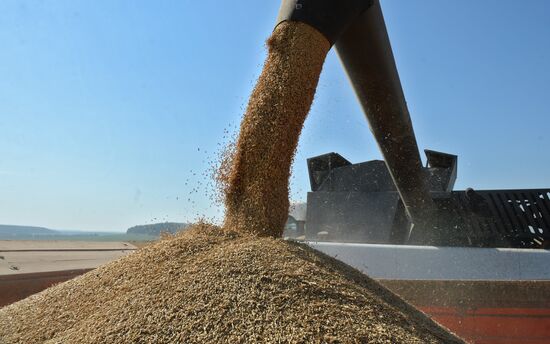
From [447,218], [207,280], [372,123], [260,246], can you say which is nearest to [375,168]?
[447,218]

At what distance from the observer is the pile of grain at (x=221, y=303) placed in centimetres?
163

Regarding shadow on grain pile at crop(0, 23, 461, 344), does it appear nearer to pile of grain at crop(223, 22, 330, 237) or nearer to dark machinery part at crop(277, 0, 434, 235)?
pile of grain at crop(223, 22, 330, 237)

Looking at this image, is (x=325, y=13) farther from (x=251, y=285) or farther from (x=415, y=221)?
(x=415, y=221)

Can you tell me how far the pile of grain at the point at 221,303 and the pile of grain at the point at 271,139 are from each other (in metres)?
0.21

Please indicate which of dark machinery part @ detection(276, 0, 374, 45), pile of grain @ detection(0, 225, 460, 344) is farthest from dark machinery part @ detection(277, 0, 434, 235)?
pile of grain @ detection(0, 225, 460, 344)

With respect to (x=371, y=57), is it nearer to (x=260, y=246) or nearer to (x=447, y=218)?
(x=260, y=246)

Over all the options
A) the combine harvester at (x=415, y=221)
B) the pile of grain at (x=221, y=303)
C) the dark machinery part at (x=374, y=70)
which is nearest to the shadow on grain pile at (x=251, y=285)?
the pile of grain at (x=221, y=303)

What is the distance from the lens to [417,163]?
3.99 metres

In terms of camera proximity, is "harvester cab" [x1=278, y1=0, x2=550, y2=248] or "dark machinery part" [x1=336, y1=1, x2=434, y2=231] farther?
"harvester cab" [x1=278, y1=0, x2=550, y2=248]

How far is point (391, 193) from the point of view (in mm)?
4688

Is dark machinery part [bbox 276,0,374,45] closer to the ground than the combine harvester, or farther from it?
farther from it

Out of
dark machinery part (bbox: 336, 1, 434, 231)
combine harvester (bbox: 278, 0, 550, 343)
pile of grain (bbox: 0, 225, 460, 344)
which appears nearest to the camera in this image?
pile of grain (bbox: 0, 225, 460, 344)

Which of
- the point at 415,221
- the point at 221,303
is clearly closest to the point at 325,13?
the point at 221,303

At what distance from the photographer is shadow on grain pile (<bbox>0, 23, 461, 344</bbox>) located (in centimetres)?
165
